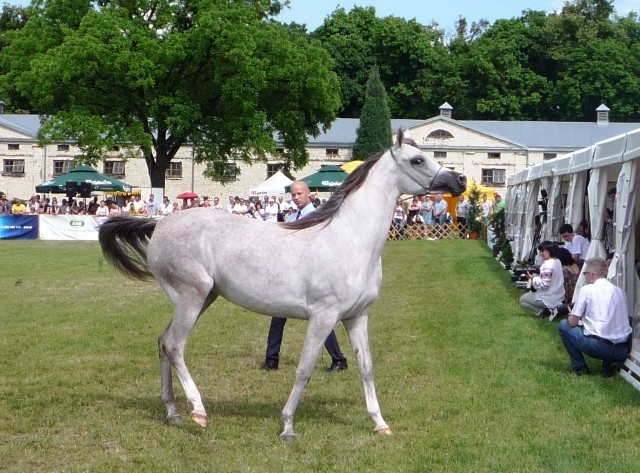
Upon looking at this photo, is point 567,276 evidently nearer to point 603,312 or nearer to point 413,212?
point 603,312

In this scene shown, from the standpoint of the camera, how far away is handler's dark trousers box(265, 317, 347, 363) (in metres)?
10.3

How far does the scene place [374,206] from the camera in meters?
7.87

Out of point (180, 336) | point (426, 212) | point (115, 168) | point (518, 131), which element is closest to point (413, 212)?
point (426, 212)

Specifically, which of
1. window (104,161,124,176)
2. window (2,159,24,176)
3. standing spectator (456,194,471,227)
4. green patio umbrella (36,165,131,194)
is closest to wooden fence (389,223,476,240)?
standing spectator (456,194,471,227)

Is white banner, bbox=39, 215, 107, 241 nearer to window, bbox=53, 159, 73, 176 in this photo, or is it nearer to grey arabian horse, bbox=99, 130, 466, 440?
grey arabian horse, bbox=99, 130, 466, 440

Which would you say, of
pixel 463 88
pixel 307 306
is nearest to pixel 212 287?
pixel 307 306

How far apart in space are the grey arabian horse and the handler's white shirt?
9.31ft

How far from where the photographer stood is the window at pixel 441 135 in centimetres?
7144

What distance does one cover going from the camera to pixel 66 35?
46.8 meters

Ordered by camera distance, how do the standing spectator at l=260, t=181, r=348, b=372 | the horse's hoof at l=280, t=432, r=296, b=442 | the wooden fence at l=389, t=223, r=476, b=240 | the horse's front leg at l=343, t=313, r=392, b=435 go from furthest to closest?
the wooden fence at l=389, t=223, r=476, b=240
the standing spectator at l=260, t=181, r=348, b=372
the horse's front leg at l=343, t=313, r=392, b=435
the horse's hoof at l=280, t=432, r=296, b=442

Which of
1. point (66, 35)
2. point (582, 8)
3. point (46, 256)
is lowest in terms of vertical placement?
point (46, 256)

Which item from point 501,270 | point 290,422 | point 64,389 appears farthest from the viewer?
point 501,270

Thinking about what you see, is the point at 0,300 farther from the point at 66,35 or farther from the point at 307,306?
the point at 66,35

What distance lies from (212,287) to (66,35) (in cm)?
4191
